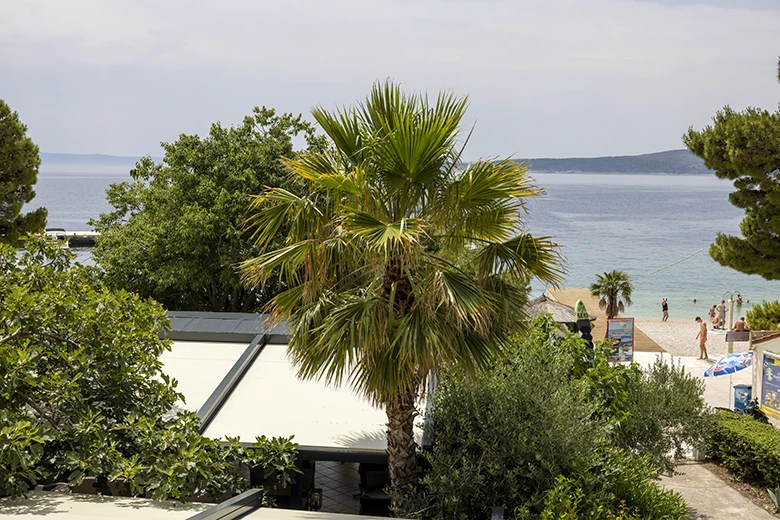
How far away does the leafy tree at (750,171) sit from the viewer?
69.4ft

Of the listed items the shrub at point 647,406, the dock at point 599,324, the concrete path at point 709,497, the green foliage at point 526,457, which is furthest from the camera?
the dock at point 599,324

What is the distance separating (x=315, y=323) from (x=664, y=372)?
23.2 ft

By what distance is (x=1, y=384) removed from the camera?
6.27 metres

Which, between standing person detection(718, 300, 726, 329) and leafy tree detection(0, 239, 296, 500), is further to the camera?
standing person detection(718, 300, 726, 329)

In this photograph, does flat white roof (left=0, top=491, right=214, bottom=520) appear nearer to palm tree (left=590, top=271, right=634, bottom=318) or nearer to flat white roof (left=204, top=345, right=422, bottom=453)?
flat white roof (left=204, top=345, right=422, bottom=453)

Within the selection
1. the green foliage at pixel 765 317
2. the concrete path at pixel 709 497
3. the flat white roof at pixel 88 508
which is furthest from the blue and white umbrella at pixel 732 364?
the flat white roof at pixel 88 508

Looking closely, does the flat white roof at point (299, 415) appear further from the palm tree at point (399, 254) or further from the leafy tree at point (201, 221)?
the leafy tree at point (201, 221)

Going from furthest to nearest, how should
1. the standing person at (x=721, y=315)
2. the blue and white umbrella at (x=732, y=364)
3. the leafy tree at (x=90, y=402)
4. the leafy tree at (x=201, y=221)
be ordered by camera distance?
the standing person at (x=721, y=315) → the leafy tree at (x=201, y=221) → the blue and white umbrella at (x=732, y=364) → the leafy tree at (x=90, y=402)

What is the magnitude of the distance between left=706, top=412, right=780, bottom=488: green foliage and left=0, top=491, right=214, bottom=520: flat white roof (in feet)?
31.5

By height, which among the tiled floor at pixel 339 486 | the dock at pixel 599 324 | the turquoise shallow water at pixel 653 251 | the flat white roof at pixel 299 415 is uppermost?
the turquoise shallow water at pixel 653 251

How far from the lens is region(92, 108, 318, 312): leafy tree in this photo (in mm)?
21531

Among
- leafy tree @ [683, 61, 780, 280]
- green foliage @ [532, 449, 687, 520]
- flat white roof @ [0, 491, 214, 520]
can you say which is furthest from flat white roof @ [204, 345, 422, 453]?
leafy tree @ [683, 61, 780, 280]

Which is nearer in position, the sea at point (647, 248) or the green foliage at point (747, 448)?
the green foliage at point (747, 448)

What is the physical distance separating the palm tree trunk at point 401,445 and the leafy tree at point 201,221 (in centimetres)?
1344
